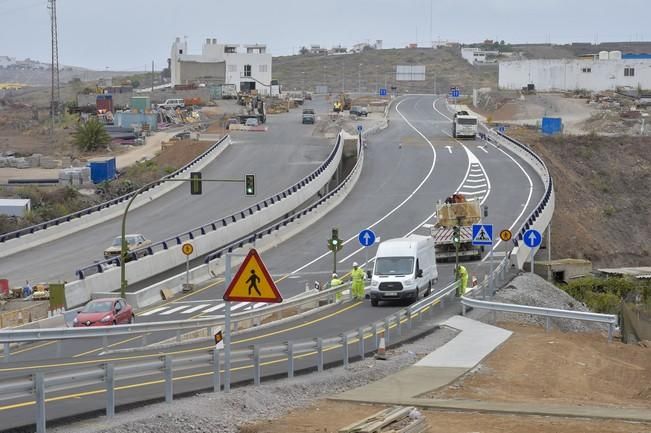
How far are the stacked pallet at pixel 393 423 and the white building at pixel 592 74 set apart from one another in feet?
479

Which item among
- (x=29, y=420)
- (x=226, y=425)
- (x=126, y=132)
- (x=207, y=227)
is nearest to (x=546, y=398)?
(x=226, y=425)

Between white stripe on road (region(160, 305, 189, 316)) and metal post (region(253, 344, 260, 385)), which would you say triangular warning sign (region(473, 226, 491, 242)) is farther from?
metal post (region(253, 344, 260, 385))

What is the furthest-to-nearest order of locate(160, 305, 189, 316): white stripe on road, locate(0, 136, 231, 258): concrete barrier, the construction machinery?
1. locate(0, 136, 231, 258): concrete barrier
2. the construction machinery
3. locate(160, 305, 189, 316): white stripe on road

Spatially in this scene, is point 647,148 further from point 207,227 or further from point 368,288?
point 368,288

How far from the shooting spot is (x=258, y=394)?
19.9 m

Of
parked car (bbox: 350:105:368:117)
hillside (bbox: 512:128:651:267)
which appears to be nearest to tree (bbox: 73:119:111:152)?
parked car (bbox: 350:105:368:117)

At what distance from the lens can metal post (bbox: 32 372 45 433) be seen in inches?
603

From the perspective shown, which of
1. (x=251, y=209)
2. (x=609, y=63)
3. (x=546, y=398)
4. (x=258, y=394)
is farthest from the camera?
(x=609, y=63)

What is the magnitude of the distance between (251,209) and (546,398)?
134ft

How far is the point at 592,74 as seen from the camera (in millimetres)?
159000

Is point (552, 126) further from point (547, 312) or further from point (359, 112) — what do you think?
point (547, 312)

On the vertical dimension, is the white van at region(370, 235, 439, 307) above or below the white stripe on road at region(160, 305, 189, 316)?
above

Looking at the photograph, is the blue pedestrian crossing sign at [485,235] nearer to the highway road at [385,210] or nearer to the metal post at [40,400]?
the highway road at [385,210]

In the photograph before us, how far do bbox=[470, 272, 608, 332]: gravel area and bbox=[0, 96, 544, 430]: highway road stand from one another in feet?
7.67
